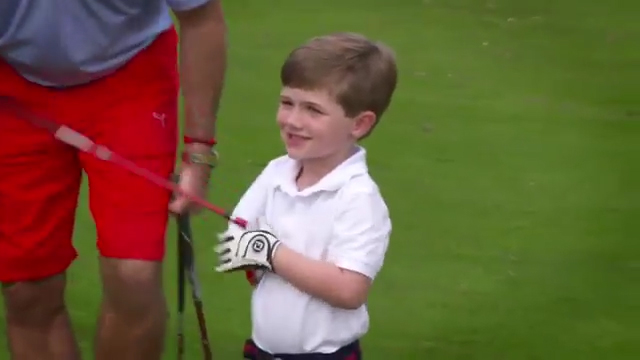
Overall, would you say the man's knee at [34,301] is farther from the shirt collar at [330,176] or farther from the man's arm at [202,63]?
the shirt collar at [330,176]

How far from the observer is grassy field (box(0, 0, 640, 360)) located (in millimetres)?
4422

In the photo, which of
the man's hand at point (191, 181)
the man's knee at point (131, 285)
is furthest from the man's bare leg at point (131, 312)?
the man's hand at point (191, 181)

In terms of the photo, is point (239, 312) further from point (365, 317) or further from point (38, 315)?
point (365, 317)

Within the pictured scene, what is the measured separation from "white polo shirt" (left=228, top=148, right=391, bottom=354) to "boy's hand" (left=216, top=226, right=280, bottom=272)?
0.07m

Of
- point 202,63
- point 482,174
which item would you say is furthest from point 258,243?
point 482,174

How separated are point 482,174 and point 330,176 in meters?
3.22

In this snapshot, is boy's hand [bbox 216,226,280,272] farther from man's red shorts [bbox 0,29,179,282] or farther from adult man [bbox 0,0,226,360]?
man's red shorts [bbox 0,29,179,282]

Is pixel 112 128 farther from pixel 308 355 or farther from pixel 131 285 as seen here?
pixel 308 355

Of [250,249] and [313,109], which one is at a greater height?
[313,109]

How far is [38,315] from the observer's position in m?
3.53

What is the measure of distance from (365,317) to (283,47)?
5269mm

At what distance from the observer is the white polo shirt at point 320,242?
8.74 feet

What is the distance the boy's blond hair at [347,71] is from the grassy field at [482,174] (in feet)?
5.26

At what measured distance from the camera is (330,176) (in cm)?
272
